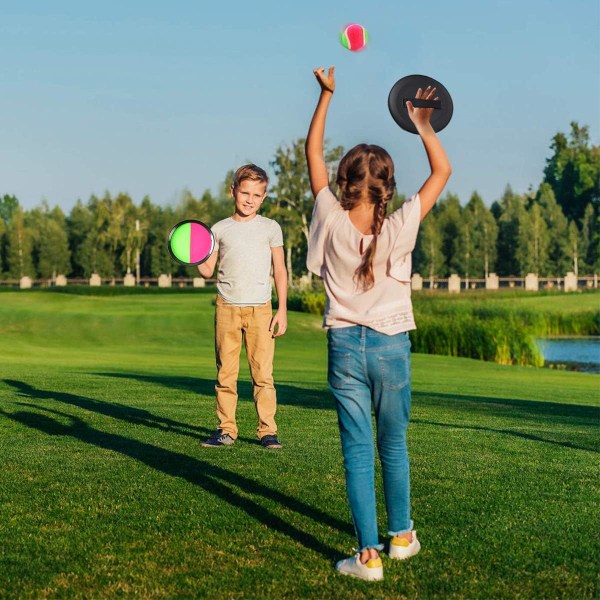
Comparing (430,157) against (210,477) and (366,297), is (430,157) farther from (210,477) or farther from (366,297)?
(210,477)

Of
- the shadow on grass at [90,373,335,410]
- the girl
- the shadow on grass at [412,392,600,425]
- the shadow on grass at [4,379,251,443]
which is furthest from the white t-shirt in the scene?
the shadow on grass at [412,392,600,425]

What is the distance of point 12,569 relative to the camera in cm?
490

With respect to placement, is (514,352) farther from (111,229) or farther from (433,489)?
(111,229)

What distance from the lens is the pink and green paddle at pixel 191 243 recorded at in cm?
712

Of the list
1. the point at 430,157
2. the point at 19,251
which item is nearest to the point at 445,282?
the point at 19,251

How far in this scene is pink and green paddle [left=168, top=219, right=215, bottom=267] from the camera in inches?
280

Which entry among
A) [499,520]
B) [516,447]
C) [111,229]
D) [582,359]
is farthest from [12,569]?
[111,229]

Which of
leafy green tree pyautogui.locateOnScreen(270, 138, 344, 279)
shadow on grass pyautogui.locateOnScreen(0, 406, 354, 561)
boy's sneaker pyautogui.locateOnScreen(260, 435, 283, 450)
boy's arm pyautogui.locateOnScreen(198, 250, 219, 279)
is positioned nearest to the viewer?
shadow on grass pyautogui.locateOnScreen(0, 406, 354, 561)

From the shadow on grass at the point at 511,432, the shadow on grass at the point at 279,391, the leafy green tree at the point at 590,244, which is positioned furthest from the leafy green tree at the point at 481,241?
the shadow on grass at the point at 511,432

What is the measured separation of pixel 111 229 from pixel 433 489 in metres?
77.3

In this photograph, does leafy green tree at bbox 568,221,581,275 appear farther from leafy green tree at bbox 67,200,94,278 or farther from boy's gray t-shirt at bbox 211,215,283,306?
boy's gray t-shirt at bbox 211,215,283,306

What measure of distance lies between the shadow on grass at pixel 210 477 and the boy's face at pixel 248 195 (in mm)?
1985

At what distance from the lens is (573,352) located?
35.0m

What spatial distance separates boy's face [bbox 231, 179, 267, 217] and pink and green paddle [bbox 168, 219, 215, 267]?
2.55 feet
